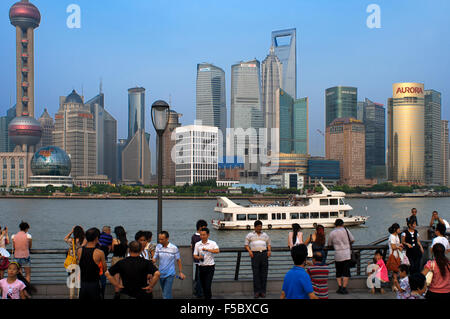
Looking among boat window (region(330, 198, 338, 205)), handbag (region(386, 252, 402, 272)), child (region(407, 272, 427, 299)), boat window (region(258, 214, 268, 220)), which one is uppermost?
child (region(407, 272, 427, 299))

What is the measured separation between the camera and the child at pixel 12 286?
27.5 feet

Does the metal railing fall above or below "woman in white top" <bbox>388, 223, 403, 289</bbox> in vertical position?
below

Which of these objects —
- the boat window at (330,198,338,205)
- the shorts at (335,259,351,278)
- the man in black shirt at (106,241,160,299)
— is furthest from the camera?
the boat window at (330,198,338,205)

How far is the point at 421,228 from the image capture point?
14227 mm

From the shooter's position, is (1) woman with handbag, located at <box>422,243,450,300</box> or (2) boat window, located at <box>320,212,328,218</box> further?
(2) boat window, located at <box>320,212,328,218</box>

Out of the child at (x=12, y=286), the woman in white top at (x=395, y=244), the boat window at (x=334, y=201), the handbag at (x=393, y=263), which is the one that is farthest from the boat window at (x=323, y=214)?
the child at (x=12, y=286)

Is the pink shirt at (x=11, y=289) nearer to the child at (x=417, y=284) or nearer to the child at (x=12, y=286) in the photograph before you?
the child at (x=12, y=286)

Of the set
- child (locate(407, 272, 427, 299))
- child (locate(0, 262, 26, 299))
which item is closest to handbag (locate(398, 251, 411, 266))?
child (locate(407, 272, 427, 299))

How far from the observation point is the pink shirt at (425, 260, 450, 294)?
321 inches

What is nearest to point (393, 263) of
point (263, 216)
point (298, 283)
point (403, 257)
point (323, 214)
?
point (403, 257)

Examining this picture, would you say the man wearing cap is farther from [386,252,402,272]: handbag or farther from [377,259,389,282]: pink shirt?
[386,252,402,272]: handbag
